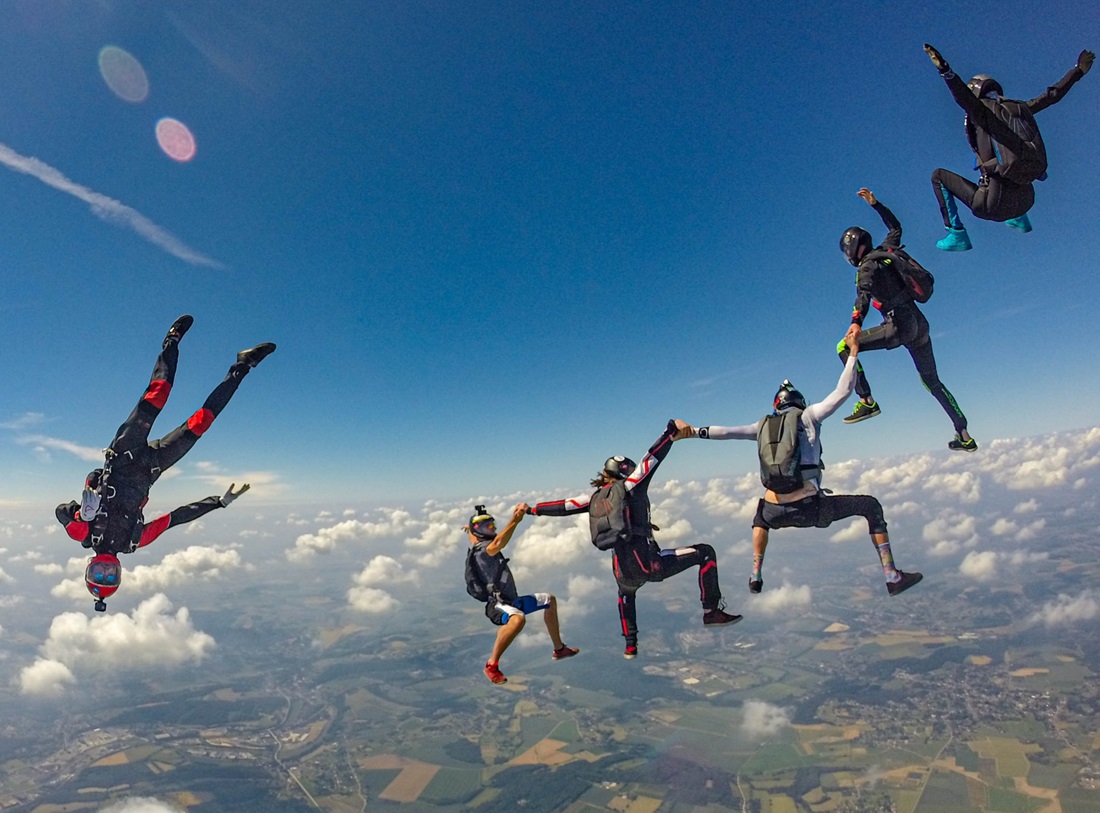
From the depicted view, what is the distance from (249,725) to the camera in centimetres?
18675

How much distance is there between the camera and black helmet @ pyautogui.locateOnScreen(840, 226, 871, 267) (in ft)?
29.0

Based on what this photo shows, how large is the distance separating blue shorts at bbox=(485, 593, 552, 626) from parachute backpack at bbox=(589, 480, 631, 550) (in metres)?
2.10

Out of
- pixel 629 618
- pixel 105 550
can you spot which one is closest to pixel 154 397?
pixel 105 550

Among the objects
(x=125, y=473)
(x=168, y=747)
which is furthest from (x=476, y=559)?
(x=168, y=747)

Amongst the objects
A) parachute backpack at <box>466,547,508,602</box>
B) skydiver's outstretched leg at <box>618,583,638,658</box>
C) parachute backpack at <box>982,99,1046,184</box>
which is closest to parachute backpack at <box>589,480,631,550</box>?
skydiver's outstretched leg at <box>618,583,638,658</box>

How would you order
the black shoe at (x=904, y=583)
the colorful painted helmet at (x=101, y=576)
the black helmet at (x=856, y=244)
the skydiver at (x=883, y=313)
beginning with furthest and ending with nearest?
the colorful painted helmet at (x=101, y=576) → the black helmet at (x=856, y=244) → the skydiver at (x=883, y=313) → the black shoe at (x=904, y=583)

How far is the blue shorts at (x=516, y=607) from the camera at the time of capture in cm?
1009

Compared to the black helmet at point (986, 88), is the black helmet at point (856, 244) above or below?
below

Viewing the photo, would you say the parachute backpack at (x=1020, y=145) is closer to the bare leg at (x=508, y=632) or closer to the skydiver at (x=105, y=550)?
the bare leg at (x=508, y=632)

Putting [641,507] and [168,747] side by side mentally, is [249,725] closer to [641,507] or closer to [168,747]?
[168,747]

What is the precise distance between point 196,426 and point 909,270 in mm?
14913

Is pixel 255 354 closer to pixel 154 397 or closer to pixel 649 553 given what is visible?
pixel 154 397

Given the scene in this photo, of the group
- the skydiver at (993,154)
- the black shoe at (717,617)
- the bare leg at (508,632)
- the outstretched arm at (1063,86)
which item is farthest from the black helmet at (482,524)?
the outstretched arm at (1063,86)

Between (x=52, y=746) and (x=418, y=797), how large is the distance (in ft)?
527
